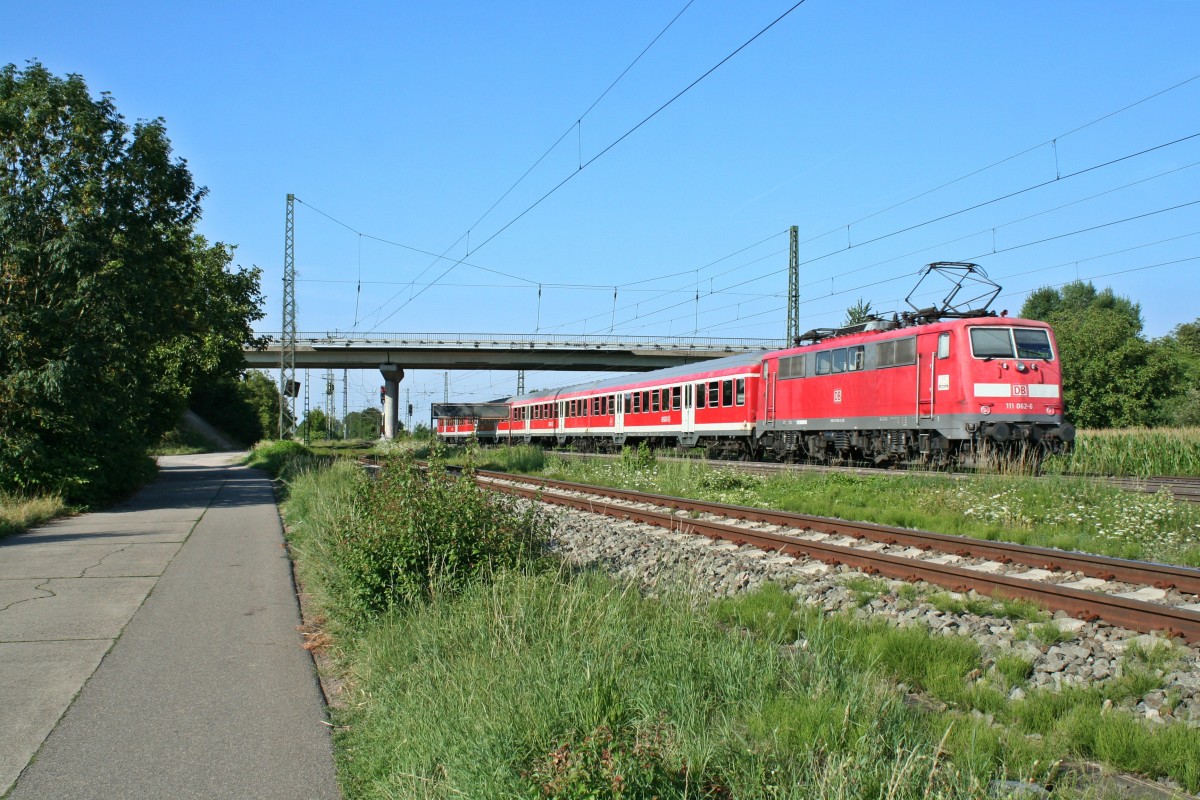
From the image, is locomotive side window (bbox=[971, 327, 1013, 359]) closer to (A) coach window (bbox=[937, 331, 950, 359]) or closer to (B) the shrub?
(A) coach window (bbox=[937, 331, 950, 359])

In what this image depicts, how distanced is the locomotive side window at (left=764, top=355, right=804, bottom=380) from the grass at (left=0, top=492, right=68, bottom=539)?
1745 cm

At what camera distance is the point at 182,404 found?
112ft

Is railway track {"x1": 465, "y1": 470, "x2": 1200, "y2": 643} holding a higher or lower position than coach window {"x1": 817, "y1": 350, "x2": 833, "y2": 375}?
lower

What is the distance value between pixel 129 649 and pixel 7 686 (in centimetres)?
107

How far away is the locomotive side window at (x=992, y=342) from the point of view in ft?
60.1

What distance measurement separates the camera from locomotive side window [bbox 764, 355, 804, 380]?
81.4ft

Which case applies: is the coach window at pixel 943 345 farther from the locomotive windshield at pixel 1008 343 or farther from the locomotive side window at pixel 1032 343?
the locomotive side window at pixel 1032 343

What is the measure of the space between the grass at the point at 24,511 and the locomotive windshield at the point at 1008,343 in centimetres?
1729

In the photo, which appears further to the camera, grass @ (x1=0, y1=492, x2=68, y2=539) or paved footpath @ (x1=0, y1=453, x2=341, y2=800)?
grass @ (x1=0, y1=492, x2=68, y2=539)

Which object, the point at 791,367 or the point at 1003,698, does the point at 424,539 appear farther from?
the point at 791,367

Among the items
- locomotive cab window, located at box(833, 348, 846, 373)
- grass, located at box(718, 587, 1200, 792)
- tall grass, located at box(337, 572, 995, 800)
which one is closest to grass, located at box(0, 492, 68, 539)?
tall grass, located at box(337, 572, 995, 800)

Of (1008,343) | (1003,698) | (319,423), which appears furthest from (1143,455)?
(319,423)

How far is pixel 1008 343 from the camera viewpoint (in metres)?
18.5

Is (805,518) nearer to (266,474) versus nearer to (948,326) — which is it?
(948,326)
